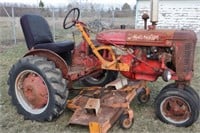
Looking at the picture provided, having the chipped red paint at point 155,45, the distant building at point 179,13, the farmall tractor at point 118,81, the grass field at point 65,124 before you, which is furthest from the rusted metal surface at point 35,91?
the distant building at point 179,13

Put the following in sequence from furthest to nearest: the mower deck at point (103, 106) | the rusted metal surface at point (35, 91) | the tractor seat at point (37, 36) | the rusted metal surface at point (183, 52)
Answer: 1. the tractor seat at point (37, 36)
2. the rusted metal surface at point (35, 91)
3. the rusted metal surface at point (183, 52)
4. the mower deck at point (103, 106)

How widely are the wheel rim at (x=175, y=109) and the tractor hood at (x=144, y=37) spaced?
0.74 m

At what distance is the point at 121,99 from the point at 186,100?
0.86 meters

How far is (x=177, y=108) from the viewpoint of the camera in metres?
3.92

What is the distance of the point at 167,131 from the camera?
151 inches

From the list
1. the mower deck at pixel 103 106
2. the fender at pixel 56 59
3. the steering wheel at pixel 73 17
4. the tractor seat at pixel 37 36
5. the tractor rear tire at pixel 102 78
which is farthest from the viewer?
the tractor rear tire at pixel 102 78

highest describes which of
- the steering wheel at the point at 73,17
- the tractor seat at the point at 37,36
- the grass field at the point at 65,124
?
the steering wheel at the point at 73,17

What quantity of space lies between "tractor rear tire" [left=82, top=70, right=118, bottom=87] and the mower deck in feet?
2.56

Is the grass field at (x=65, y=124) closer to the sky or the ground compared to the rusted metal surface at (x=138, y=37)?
closer to the ground

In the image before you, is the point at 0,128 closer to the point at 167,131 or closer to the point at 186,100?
the point at 167,131

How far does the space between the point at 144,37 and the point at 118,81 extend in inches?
32.8

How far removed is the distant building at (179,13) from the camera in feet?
57.8

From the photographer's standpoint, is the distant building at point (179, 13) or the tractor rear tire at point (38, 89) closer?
the tractor rear tire at point (38, 89)

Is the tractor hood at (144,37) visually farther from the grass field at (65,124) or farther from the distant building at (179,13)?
the distant building at (179,13)
